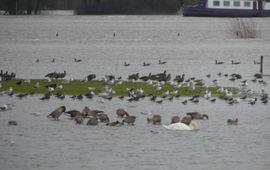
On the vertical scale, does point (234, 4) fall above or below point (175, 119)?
below

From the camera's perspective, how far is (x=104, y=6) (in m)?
112

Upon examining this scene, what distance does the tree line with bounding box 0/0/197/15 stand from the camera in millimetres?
105000

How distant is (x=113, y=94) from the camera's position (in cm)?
2362

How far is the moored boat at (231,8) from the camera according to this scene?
287ft

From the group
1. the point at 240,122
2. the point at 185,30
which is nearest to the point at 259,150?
the point at 240,122

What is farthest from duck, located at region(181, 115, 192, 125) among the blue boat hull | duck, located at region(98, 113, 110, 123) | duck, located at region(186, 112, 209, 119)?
the blue boat hull

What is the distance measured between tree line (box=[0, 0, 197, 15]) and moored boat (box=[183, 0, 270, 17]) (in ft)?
51.5

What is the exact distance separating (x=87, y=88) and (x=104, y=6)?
88.1 meters

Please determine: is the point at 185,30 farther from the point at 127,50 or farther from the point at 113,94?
the point at 113,94

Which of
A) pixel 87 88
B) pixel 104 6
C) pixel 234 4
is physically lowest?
pixel 104 6

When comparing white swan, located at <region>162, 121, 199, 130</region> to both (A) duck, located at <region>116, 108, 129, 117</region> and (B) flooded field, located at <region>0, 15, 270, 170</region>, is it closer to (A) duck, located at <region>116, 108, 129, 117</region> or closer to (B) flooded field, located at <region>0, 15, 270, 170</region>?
(B) flooded field, located at <region>0, 15, 270, 170</region>

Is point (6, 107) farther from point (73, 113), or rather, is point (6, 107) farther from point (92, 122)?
point (92, 122)

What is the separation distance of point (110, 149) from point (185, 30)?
6138 centimetres

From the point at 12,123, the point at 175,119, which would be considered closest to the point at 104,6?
the point at 12,123
